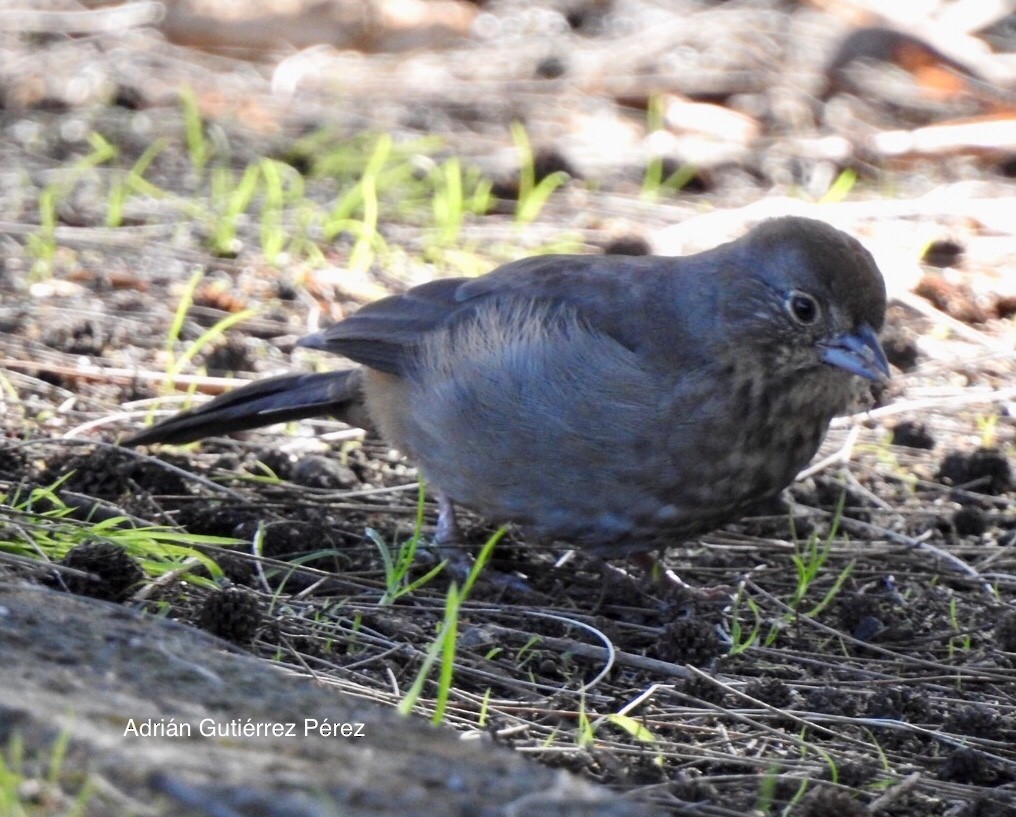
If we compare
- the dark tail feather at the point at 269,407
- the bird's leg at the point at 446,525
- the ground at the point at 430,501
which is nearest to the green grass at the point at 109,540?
the ground at the point at 430,501

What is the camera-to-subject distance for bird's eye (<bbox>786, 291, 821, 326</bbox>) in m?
4.45

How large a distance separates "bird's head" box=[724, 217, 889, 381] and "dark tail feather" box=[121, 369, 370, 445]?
1530 mm

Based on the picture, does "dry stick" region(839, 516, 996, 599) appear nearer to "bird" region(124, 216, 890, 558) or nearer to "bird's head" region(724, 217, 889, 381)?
"bird" region(124, 216, 890, 558)

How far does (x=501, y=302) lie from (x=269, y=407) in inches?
37.2

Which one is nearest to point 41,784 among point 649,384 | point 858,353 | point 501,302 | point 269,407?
point 649,384

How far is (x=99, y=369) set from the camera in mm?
5836

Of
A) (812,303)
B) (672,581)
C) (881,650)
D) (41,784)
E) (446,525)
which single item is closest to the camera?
(41,784)

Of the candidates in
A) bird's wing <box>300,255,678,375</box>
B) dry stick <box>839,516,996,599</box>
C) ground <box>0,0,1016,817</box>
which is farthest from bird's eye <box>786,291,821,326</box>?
dry stick <box>839,516,996,599</box>

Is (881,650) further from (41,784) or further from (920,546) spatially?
(41,784)

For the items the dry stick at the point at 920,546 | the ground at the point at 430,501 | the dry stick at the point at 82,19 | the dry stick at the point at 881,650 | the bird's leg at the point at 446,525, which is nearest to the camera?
the ground at the point at 430,501

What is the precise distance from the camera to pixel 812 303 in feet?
14.6

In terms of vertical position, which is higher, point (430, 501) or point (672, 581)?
point (672, 581)

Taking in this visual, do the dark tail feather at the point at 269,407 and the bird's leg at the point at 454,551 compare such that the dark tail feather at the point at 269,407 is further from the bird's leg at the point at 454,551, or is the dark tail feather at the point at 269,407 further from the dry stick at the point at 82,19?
the dry stick at the point at 82,19

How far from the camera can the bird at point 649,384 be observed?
4.43 metres
